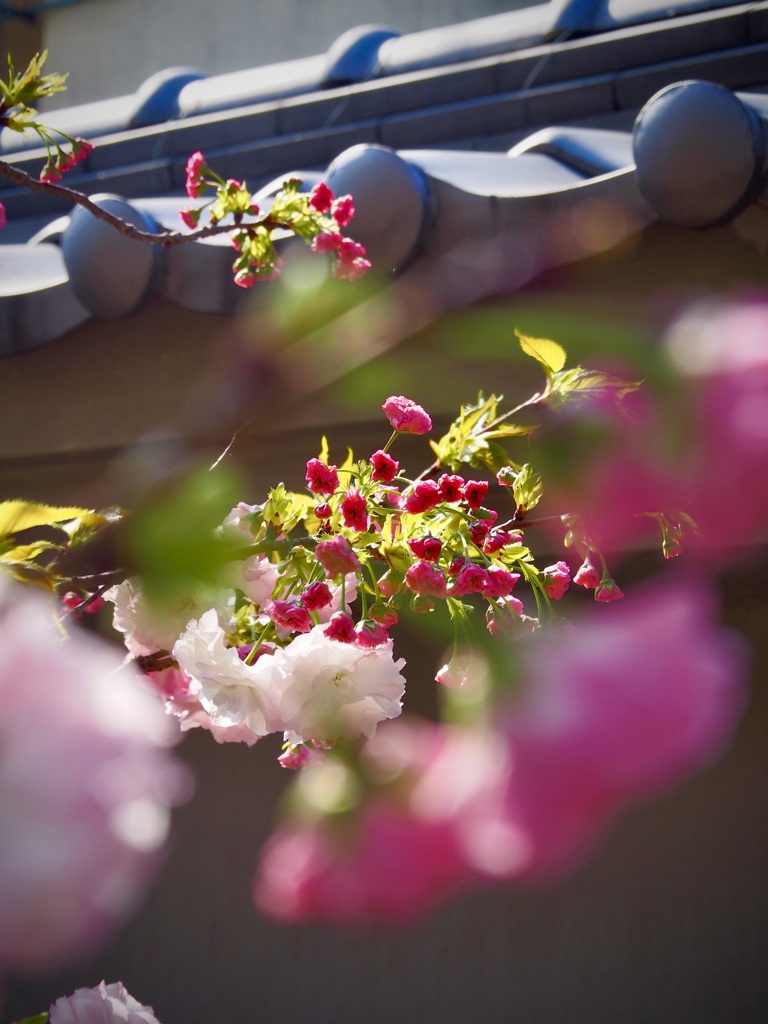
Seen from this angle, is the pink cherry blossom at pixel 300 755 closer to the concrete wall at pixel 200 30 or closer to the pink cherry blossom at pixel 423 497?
the pink cherry blossom at pixel 423 497

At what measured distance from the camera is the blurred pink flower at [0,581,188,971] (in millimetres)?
231

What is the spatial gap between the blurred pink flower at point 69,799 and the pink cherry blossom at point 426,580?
0.49m

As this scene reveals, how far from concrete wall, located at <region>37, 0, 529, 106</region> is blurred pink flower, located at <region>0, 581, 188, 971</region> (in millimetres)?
4722

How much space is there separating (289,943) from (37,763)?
209 cm

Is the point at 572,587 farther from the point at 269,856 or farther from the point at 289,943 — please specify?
the point at 269,856

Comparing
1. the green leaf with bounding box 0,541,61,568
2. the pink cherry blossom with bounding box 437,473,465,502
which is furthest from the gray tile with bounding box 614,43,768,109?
the green leaf with bounding box 0,541,61,568

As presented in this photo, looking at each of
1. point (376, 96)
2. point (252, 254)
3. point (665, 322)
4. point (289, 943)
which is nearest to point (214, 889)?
point (289, 943)

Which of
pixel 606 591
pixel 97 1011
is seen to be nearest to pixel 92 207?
pixel 606 591

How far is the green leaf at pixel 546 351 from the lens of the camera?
1.48 ft

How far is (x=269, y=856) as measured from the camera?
27cm

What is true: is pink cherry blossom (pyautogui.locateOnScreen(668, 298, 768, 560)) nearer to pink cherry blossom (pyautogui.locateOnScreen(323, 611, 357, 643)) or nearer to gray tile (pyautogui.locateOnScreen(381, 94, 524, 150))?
pink cherry blossom (pyautogui.locateOnScreen(323, 611, 357, 643))

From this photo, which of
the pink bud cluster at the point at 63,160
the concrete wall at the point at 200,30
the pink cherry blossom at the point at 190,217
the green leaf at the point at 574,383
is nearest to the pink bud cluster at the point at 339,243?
the pink cherry blossom at the point at 190,217

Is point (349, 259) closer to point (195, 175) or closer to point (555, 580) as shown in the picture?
point (195, 175)

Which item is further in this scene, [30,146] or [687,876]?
[30,146]
